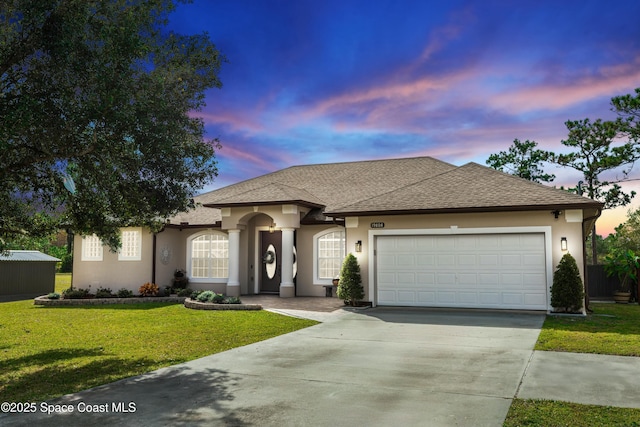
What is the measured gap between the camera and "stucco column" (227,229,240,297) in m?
18.2

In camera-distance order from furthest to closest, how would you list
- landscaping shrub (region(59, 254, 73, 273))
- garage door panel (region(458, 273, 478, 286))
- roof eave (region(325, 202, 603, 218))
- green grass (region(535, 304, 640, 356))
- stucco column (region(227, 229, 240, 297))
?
landscaping shrub (region(59, 254, 73, 273)), stucco column (region(227, 229, 240, 297)), garage door panel (region(458, 273, 478, 286)), roof eave (region(325, 202, 603, 218)), green grass (region(535, 304, 640, 356))

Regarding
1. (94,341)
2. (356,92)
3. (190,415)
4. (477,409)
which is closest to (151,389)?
(190,415)

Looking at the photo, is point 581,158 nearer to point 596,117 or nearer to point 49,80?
point 596,117

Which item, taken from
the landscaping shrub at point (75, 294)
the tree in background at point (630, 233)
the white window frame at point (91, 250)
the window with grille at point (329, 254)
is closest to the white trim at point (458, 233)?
the window with grille at point (329, 254)

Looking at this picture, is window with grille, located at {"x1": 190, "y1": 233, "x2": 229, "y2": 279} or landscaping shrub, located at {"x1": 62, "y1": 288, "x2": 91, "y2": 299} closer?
landscaping shrub, located at {"x1": 62, "y1": 288, "x2": 91, "y2": 299}

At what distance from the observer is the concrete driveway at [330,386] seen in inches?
200

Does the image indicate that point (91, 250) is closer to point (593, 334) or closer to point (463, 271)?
point (463, 271)

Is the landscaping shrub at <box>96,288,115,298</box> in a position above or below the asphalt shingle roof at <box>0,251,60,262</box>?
below

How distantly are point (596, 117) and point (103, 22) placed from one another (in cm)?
2800

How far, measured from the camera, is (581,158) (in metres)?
29.0

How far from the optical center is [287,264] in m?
17.8

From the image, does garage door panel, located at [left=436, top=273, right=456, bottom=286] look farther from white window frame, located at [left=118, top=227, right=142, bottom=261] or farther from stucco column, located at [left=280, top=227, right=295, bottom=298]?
white window frame, located at [left=118, top=227, right=142, bottom=261]

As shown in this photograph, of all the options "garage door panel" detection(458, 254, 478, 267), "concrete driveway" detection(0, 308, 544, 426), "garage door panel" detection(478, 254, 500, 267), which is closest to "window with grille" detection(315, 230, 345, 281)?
"garage door panel" detection(458, 254, 478, 267)

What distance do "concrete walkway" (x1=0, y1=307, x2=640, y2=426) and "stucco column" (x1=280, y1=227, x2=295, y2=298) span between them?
25.4 feet
